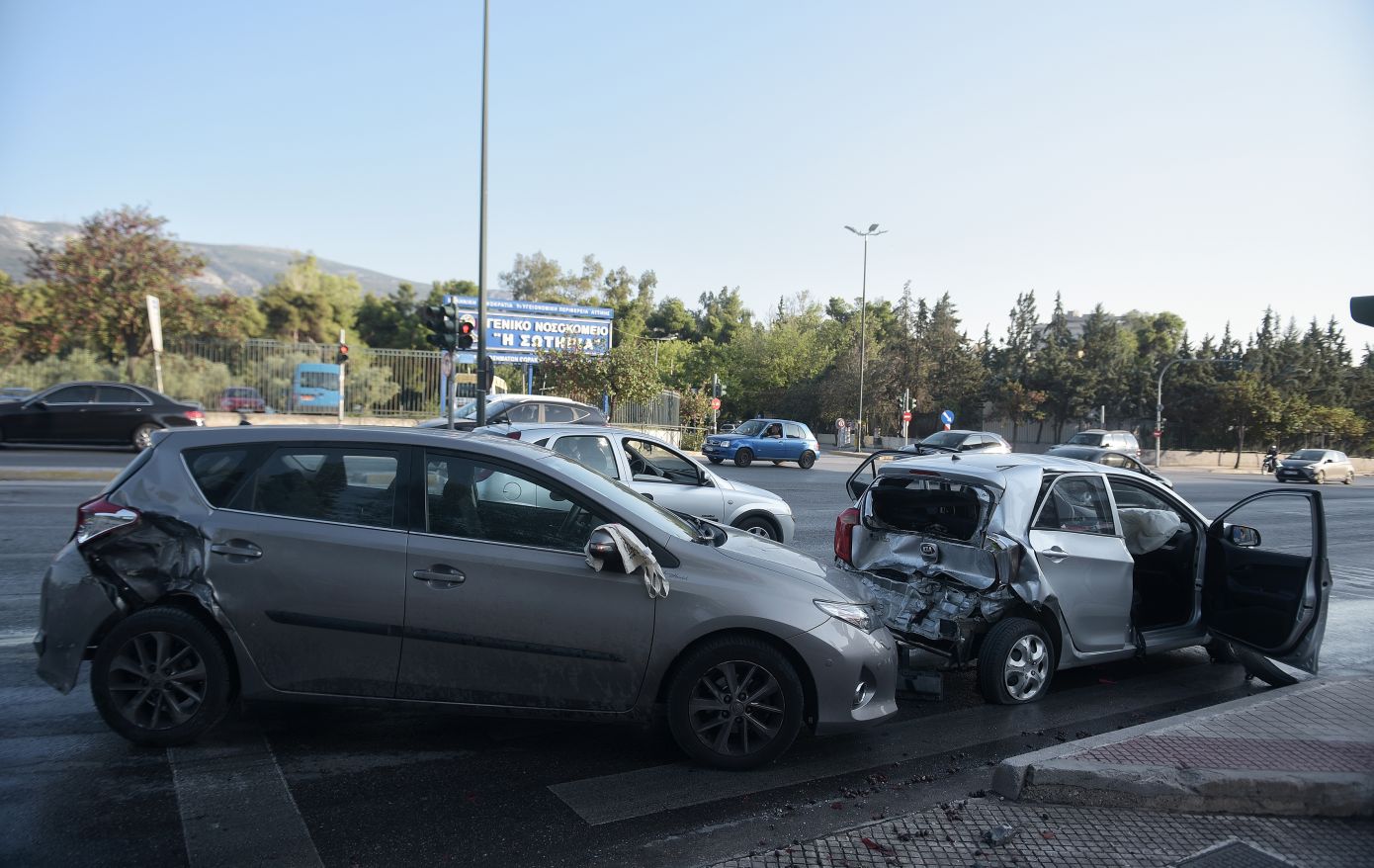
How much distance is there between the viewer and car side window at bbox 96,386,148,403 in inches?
770

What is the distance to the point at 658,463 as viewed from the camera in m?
9.79

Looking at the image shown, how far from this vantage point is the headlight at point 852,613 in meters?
4.22

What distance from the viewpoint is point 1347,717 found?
191 inches

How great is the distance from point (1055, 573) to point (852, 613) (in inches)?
76.3

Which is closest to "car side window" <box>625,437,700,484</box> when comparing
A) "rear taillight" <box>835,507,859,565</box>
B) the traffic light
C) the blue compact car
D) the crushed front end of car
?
"rear taillight" <box>835,507,859,565</box>

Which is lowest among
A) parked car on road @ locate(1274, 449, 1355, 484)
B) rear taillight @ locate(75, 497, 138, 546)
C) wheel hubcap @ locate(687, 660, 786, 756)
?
parked car on road @ locate(1274, 449, 1355, 484)

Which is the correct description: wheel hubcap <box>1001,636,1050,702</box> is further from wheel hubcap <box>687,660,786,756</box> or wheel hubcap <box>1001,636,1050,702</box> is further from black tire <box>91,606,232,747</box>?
black tire <box>91,606,232,747</box>

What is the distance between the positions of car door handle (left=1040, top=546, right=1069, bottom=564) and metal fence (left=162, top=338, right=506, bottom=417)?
25.7 meters

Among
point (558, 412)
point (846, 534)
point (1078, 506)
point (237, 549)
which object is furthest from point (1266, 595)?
point (558, 412)

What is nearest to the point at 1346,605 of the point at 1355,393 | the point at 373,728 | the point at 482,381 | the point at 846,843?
the point at 846,843

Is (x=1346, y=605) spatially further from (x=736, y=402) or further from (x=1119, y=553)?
(x=736, y=402)

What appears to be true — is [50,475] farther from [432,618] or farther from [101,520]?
[432,618]

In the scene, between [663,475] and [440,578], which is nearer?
[440,578]

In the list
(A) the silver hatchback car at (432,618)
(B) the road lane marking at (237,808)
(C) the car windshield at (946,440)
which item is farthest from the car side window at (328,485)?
(C) the car windshield at (946,440)
